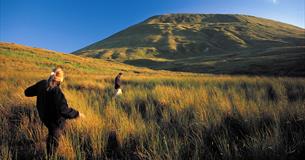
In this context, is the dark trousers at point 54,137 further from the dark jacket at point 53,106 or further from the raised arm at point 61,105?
the raised arm at point 61,105

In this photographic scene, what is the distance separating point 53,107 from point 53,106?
0.02m

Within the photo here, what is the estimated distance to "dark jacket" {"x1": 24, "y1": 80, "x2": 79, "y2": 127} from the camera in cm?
334

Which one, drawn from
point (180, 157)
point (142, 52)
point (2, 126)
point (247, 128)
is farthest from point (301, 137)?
point (142, 52)

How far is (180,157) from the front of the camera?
2742mm

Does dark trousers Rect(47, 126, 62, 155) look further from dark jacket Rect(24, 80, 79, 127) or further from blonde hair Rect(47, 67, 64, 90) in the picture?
blonde hair Rect(47, 67, 64, 90)

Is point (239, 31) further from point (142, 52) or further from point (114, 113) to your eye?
point (114, 113)

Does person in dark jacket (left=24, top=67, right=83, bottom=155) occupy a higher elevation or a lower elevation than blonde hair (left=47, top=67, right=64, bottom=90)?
lower

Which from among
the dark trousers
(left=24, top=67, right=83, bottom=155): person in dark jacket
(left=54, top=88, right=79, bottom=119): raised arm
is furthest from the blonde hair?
the dark trousers

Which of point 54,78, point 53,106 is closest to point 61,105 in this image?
point 53,106

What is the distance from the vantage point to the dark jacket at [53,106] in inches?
131

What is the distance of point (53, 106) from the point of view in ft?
11.0

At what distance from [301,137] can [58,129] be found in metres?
3.60

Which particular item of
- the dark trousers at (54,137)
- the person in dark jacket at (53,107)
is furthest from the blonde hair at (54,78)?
the dark trousers at (54,137)

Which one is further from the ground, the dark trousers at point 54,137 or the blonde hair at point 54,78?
the blonde hair at point 54,78
